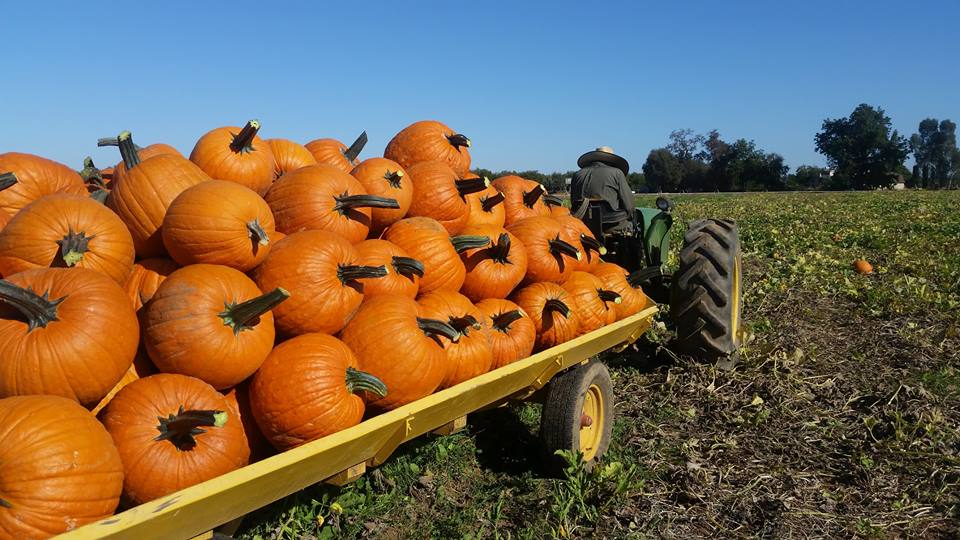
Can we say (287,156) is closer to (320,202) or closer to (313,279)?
(320,202)

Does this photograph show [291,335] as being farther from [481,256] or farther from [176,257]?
[481,256]

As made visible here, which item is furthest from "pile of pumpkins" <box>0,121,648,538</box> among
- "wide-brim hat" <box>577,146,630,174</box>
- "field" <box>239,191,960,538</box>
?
"wide-brim hat" <box>577,146,630,174</box>

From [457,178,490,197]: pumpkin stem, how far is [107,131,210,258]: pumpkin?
5.99ft

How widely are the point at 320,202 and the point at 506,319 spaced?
50.1 inches

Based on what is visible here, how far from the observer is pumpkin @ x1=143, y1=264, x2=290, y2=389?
8.69ft

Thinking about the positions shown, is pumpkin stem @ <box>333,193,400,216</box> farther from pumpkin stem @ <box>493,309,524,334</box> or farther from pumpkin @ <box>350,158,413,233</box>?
pumpkin stem @ <box>493,309,524,334</box>

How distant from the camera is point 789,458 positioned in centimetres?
465

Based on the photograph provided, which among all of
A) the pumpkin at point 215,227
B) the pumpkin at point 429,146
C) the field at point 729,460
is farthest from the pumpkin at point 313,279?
the pumpkin at point 429,146

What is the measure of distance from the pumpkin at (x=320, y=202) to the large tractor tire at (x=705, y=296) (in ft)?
10.2

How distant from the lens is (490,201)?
16.5ft

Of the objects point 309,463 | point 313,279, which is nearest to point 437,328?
point 313,279

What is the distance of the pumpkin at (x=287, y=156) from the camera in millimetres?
4352

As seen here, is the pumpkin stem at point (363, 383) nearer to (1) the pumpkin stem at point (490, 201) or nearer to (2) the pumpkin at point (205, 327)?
(2) the pumpkin at point (205, 327)

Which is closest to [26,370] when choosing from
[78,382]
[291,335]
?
[78,382]
